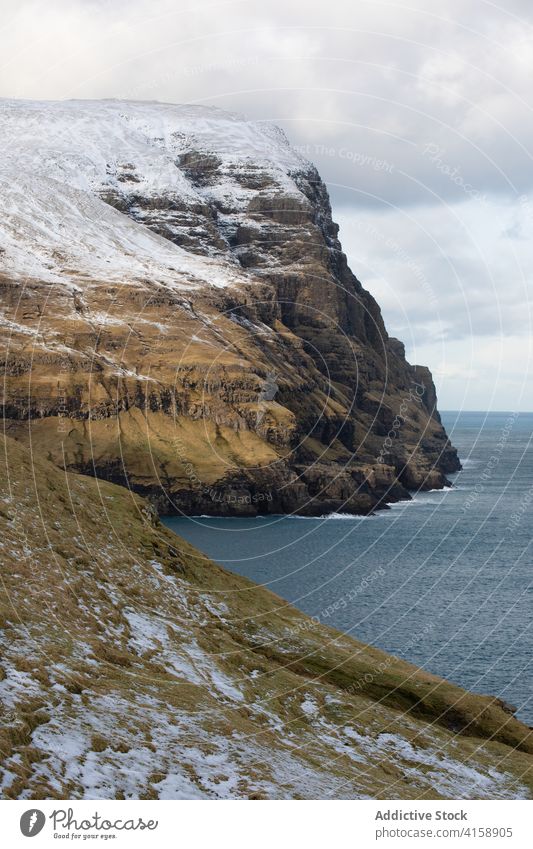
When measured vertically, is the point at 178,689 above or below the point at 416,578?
above

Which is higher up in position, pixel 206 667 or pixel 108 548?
pixel 108 548

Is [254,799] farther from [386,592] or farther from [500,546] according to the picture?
[500,546]

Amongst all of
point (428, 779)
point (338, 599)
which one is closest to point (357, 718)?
point (428, 779)

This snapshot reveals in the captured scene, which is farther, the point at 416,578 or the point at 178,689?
the point at 416,578

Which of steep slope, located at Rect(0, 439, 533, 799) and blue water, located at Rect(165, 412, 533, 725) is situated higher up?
steep slope, located at Rect(0, 439, 533, 799)
